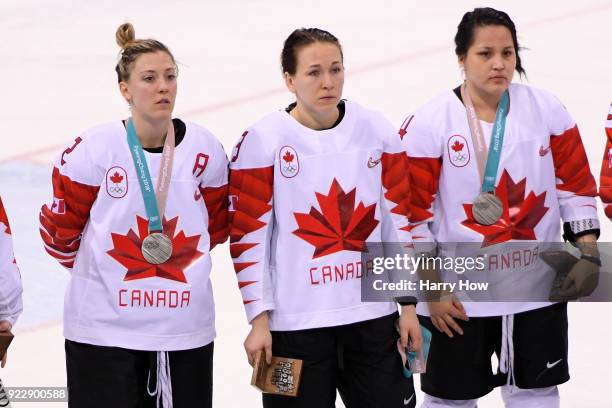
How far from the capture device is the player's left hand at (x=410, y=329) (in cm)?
347

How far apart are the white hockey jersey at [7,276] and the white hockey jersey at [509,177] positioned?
3.69 feet

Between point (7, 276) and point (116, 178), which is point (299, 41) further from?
point (7, 276)

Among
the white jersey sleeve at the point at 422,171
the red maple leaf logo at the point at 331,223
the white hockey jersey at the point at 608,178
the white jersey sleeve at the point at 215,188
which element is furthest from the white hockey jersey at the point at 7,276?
the white hockey jersey at the point at 608,178

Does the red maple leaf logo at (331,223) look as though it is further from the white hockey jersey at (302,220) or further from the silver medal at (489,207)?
the silver medal at (489,207)

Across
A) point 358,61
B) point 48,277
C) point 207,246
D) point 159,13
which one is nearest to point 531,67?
point 358,61

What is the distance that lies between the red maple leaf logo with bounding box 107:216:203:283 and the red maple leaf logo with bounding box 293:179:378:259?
33 cm

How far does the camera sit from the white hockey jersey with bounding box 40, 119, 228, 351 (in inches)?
131

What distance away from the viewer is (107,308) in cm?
333

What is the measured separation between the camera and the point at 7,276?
3.24m

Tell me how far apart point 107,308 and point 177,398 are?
0.30 meters

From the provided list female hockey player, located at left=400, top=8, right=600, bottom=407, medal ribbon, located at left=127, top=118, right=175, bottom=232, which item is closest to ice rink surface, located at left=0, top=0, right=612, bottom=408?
female hockey player, located at left=400, top=8, right=600, bottom=407

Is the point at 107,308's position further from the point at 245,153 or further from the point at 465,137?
the point at 465,137

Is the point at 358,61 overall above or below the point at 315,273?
above

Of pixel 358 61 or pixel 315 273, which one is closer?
pixel 315 273
